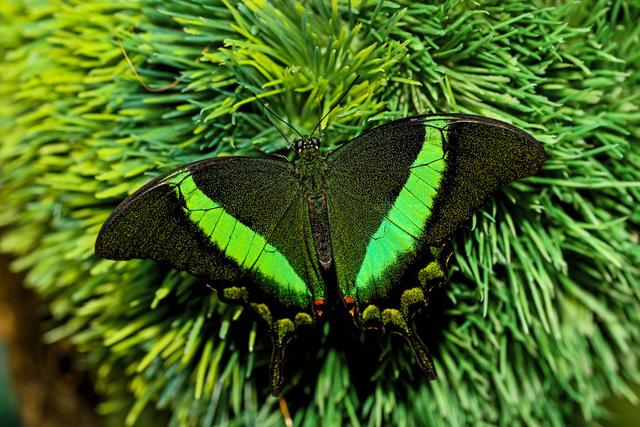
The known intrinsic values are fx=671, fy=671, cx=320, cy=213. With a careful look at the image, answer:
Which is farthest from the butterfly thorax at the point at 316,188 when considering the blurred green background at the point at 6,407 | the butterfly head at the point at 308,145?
the blurred green background at the point at 6,407

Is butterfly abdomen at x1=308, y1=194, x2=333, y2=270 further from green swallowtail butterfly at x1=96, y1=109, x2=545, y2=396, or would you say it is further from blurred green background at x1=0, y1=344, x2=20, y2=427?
blurred green background at x1=0, y1=344, x2=20, y2=427

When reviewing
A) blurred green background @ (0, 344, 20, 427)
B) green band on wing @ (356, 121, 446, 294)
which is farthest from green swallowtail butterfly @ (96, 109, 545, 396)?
blurred green background @ (0, 344, 20, 427)

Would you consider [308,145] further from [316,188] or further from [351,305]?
[351,305]

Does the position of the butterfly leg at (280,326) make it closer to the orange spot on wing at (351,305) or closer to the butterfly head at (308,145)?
the orange spot on wing at (351,305)

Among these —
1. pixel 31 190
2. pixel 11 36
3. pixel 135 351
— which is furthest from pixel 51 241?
pixel 11 36

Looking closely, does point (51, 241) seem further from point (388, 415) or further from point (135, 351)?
point (388, 415)

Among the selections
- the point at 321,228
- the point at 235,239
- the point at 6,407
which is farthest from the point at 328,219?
the point at 6,407
